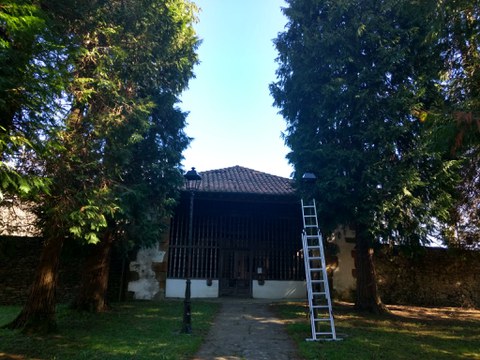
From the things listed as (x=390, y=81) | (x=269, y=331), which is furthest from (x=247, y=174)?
(x=269, y=331)

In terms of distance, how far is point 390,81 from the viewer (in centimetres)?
1041

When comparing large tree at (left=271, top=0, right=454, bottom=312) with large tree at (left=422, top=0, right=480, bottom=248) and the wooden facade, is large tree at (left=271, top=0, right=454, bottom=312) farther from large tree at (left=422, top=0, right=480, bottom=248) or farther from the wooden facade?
the wooden facade

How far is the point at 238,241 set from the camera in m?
14.6

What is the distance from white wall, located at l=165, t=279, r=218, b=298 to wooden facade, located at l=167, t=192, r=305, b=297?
22cm

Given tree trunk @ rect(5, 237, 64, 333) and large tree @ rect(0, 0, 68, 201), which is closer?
large tree @ rect(0, 0, 68, 201)

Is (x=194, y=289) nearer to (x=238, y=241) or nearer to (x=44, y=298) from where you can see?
(x=238, y=241)

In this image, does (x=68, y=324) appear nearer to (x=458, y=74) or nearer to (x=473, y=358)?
(x=473, y=358)

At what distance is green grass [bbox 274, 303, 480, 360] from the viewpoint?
651 cm

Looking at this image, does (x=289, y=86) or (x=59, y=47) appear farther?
(x=289, y=86)

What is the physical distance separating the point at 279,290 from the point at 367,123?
7283 mm

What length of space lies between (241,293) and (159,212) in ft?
19.5

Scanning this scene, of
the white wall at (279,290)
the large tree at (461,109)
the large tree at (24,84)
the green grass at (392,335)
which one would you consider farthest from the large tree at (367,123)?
the large tree at (24,84)

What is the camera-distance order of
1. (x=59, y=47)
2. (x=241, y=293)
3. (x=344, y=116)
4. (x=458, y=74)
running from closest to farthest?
(x=59, y=47), (x=458, y=74), (x=344, y=116), (x=241, y=293)

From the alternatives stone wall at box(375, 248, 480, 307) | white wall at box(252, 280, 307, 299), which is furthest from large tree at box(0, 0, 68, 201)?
stone wall at box(375, 248, 480, 307)
